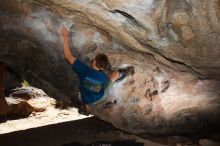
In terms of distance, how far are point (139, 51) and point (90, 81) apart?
2.95 ft

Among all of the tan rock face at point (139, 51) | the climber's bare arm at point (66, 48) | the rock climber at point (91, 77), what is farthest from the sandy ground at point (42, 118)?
the climber's bare arm at point (66, 48)

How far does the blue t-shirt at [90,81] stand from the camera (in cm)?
451

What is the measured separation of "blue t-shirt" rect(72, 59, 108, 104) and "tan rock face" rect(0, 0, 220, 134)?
0.20m

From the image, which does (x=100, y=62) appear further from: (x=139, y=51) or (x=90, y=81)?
(x=139, y=51)

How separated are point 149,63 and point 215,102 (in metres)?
1.24

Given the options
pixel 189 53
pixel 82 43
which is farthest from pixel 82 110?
pixel 189 53

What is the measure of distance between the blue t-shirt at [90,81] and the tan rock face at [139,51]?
20 centimetres

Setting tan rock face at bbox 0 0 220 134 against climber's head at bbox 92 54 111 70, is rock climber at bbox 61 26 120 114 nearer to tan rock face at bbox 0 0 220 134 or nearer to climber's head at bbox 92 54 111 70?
climber's head at bbox 92 54 111 70

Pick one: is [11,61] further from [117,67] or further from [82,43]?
[117,67]

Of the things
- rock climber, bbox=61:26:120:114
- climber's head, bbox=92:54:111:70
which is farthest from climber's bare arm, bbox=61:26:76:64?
climber's head, bbox=92:54:111:70

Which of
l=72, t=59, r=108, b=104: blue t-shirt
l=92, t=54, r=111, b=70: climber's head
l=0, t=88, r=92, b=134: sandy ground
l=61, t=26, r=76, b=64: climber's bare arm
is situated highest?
l=61, t=26, r=76, b=64: climber's bare arm

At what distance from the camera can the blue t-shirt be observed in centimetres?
451

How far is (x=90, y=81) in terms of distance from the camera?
177 inches

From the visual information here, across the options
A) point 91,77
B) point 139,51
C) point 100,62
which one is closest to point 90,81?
point 91,77
